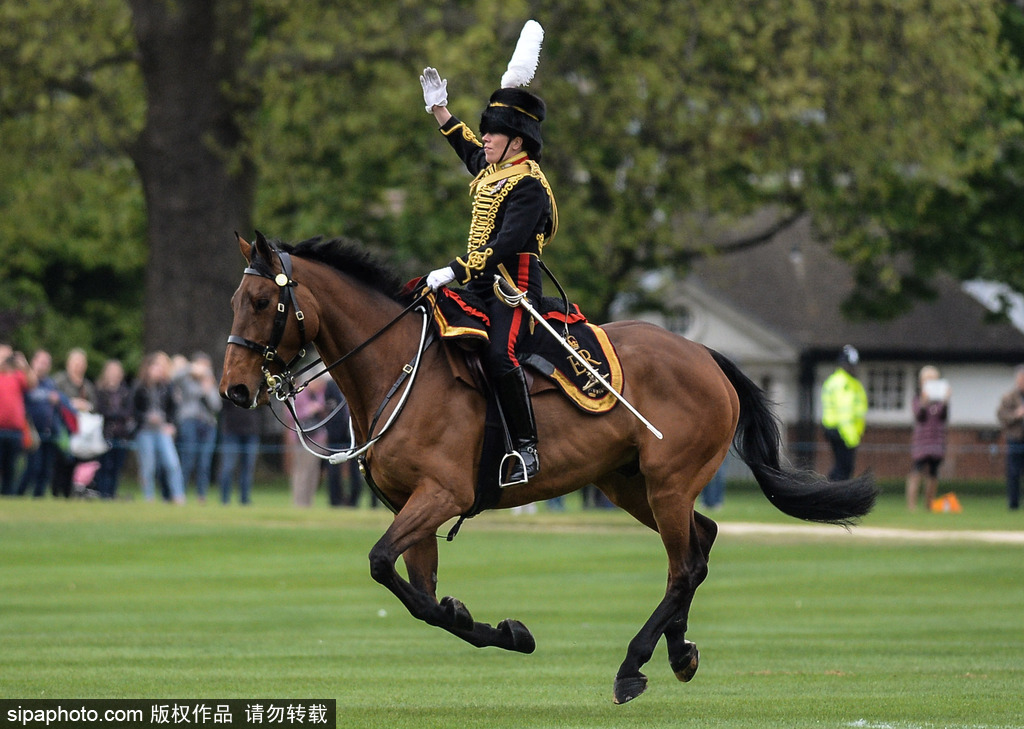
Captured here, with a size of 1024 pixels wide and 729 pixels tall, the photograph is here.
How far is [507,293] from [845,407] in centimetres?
1836

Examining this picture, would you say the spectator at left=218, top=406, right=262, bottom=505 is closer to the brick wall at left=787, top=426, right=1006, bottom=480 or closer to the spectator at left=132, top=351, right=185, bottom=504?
the spectator at left=132, top=351, right=185, bottom=504

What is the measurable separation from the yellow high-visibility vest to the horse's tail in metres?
16.1

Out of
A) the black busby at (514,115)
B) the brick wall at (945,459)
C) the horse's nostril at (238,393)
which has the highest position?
the black busby at (514,115)

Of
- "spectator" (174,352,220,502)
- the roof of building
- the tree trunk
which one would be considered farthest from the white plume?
the roof of building

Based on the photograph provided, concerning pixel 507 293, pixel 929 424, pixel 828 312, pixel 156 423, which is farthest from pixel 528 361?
pixel 828 312

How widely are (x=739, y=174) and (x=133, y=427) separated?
13.1 metres

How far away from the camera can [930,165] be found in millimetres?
30375

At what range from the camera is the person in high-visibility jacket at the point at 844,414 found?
2716 centimetres

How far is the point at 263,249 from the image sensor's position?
928cm

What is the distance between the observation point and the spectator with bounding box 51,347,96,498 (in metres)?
24.6

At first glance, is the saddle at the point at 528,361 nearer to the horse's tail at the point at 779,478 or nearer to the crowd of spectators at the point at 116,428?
the horse's tail at the point at 779,478

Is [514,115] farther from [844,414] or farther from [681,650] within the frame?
[844,414]

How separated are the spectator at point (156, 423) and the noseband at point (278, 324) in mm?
15264

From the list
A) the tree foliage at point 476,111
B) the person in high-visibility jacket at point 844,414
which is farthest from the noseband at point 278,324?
the person in high-visibility jacket at point 844,414
